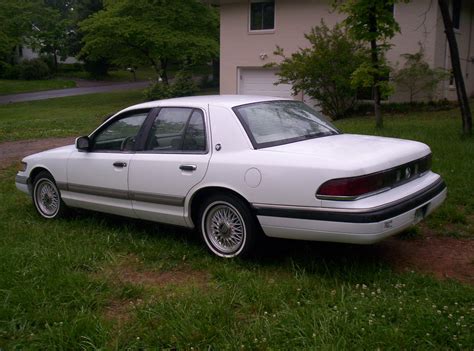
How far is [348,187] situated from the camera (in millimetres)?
4191

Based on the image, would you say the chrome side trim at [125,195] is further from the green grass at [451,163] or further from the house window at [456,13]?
the house window at [456,13]

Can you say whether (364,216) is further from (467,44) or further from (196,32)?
(196,32)

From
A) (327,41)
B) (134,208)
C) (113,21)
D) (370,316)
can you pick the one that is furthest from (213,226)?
(113,21)

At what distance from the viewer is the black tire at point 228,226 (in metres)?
4.71

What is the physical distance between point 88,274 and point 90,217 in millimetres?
1930

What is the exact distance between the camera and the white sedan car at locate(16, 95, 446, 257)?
14.0ft

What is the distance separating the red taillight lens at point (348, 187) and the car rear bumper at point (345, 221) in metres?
0.13

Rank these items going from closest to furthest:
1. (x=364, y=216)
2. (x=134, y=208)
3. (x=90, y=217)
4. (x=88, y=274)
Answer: (x=364, y=216) < (x=88, y=274) < (x=134, y=208) < (x=90, y=217)

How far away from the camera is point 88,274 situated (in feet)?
15.6

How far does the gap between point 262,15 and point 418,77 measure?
6.39 metres

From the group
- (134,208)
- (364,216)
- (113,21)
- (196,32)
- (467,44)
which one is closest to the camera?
(364,216)

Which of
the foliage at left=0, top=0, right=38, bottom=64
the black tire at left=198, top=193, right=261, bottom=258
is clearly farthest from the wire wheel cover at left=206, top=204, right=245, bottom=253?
the foliage at left=0, top=0, right=38, bottom=64

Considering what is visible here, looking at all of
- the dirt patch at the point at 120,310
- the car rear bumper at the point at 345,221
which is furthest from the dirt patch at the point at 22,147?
the car rear bumper at the point at 345,221

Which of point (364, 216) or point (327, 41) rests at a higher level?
point (327, 41)
